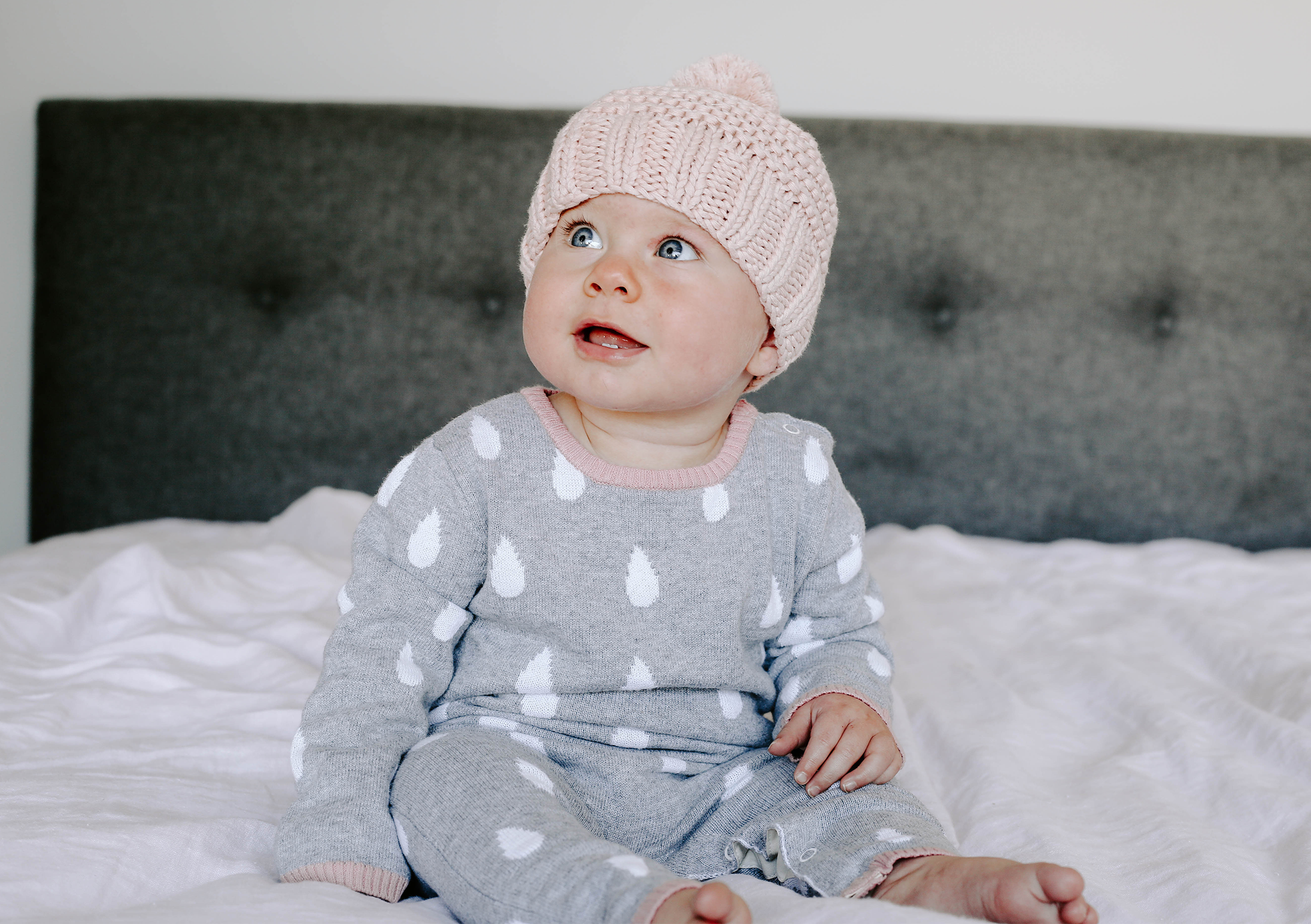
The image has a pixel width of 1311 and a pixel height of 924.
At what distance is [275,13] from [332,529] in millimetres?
811

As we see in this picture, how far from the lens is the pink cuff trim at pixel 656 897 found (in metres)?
0.49

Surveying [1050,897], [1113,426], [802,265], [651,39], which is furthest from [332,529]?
[1113,426]

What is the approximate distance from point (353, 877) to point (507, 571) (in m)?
0.22

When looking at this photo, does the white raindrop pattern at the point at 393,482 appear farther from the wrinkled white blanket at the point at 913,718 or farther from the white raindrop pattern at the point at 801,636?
the white raindrop pattern at the point at 801,636

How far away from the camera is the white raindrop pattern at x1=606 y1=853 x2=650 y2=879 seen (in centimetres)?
52

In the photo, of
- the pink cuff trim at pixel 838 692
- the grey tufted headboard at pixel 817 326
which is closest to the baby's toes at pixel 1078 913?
the pink cuff trim at pixel 838 692

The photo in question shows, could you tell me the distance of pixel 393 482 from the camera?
753 mm

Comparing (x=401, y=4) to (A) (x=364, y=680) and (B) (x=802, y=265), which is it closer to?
(B) (x=802, y=265)

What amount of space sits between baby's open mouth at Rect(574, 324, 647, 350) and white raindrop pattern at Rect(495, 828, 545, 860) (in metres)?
0.32

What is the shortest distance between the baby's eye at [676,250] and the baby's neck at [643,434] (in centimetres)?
11

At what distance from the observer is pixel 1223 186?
4.86ft

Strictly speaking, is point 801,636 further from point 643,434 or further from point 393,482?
point 393,482

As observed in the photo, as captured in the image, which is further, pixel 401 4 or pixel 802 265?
pixel 401 4

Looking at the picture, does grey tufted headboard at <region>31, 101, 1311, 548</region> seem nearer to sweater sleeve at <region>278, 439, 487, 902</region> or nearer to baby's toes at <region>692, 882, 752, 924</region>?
sweater sleeve at <region>278, 439, 487, 902</region>
